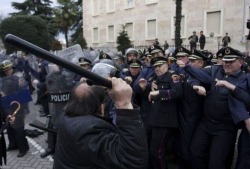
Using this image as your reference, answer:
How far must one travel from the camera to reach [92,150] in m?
1.91

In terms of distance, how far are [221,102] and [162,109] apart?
0.92 meters

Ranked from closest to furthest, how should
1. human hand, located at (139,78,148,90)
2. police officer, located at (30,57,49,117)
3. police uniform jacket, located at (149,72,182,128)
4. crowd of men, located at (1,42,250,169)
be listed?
crowd of men, located at (1,42,250,169)
police uniform jacket, located at (149,72,182,128)
human hand, located at (139,78,148,90)
police officer, located at (30,57,49,117)

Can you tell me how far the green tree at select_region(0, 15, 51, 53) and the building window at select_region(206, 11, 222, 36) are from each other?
17584 millimetres

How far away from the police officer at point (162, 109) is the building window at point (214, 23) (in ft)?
75.3

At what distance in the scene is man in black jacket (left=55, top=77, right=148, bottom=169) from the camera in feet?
6.07

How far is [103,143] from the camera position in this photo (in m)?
1.92

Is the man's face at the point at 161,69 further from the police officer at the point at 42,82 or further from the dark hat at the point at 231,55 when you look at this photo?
the police officer at the point at 42,82

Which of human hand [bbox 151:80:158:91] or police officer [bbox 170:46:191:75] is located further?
police officer [bbox 170:46:191:75]

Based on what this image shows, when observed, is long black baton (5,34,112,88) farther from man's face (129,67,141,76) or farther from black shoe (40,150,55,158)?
black shoe (40,150,55,158)

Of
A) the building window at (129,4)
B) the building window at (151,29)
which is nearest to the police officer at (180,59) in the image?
the building window at (151,29)

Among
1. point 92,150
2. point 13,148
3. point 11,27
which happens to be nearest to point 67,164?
point 92,150

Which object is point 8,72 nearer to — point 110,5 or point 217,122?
point 217,122

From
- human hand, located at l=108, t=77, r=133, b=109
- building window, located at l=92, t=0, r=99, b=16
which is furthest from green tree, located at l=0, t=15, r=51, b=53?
human hand, located at l=108, t=77, r=133, b=109

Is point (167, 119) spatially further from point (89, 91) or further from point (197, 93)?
point (89, 91)
